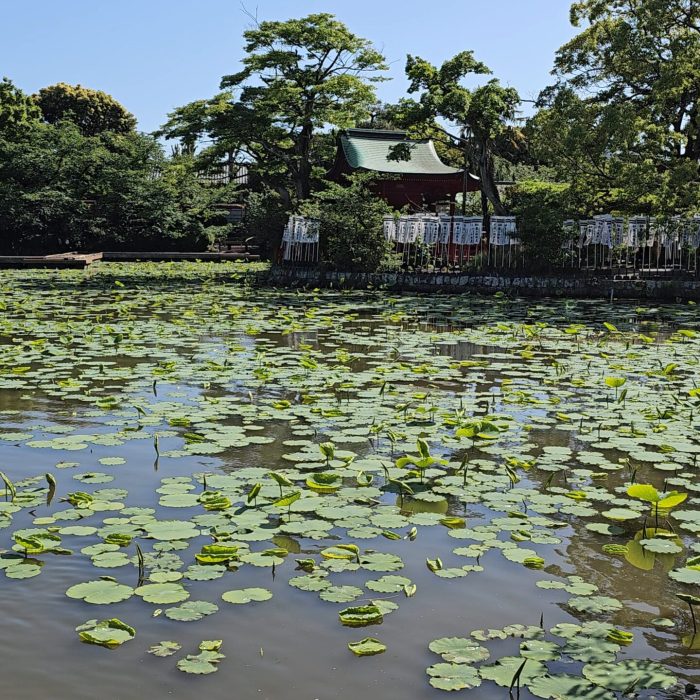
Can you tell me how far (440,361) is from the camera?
25.9ft

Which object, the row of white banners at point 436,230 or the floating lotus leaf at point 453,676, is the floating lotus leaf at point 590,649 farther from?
the row of white banners at point 436,230

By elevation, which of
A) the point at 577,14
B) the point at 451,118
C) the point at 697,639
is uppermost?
the point at 577,14

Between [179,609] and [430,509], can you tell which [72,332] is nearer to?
[430,509]

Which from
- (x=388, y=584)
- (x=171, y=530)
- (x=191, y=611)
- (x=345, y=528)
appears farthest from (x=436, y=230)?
(x=191, y=611)

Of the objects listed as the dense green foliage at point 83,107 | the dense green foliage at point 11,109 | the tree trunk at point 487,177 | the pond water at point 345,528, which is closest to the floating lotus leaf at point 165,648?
Result: the pond water at point 345,528

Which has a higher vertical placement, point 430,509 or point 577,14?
point 577,14

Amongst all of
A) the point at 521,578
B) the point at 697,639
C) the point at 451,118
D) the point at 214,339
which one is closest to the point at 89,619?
the point at 521,578

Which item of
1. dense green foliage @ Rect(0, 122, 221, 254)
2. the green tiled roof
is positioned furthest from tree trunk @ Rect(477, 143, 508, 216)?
dense green foliage @ Rect(0, 122, 221, 254)

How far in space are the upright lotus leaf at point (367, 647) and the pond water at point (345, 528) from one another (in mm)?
12

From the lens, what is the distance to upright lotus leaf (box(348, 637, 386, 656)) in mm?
2545

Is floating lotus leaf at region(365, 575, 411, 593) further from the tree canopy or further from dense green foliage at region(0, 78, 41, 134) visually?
dense green foliage at region(0, 78, 41, 134)

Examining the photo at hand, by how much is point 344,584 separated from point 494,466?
1691mm

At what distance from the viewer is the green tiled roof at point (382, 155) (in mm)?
22125

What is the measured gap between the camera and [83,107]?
39.0 m
